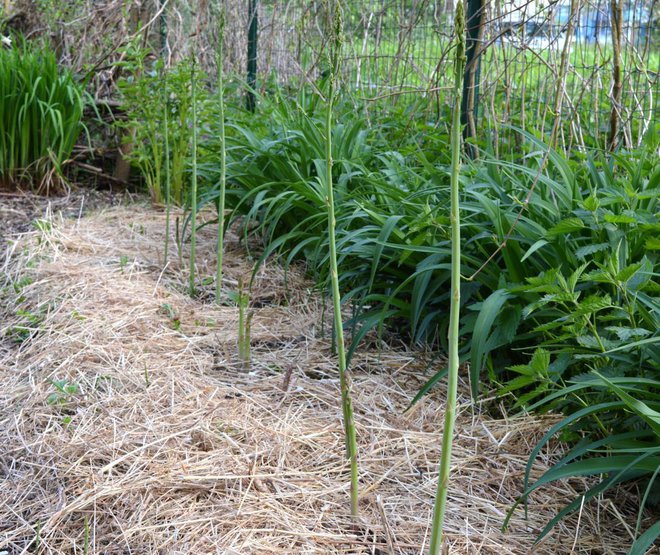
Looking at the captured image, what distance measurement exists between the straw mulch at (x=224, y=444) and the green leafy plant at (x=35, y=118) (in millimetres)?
1995

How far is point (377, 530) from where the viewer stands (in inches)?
58.5

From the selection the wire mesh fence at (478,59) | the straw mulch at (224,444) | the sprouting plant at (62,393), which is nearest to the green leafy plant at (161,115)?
the wire mesh fence at (478,59)

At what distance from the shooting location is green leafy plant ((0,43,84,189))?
440 cm

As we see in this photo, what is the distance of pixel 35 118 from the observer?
4438 mm

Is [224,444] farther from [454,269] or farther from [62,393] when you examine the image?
[454,269]

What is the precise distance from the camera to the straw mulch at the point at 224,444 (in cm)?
149

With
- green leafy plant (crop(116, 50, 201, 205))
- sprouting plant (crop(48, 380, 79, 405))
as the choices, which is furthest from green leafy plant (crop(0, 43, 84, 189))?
sprouting plant (crop(48, 380, 79, 405))

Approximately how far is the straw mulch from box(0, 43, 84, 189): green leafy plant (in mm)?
Result: 1995

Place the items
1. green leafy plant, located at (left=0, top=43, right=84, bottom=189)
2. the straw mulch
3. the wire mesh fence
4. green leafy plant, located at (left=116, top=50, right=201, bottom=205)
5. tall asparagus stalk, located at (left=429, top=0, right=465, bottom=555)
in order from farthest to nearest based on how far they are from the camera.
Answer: green leafy plant, located at (left=0, top=43, right=84, bottom=189) < green leafy plant, located at (left=116, top=50, right=201, bottom=205) < the wire mesh fence < the straw mulch < tall asparagus stalk, located at (left=429, top=0, right=465, bottom=555)

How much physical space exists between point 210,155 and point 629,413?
2.57 meters

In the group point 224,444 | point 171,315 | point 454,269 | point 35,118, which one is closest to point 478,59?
point 171,315

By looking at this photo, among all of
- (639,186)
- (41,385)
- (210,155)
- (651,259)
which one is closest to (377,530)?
(651,259)

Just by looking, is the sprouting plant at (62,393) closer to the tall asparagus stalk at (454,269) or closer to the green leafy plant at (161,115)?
the green leafy plant at (161,115)

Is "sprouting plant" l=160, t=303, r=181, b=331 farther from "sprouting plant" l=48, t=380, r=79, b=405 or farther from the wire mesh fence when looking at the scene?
the wire mesh fence
